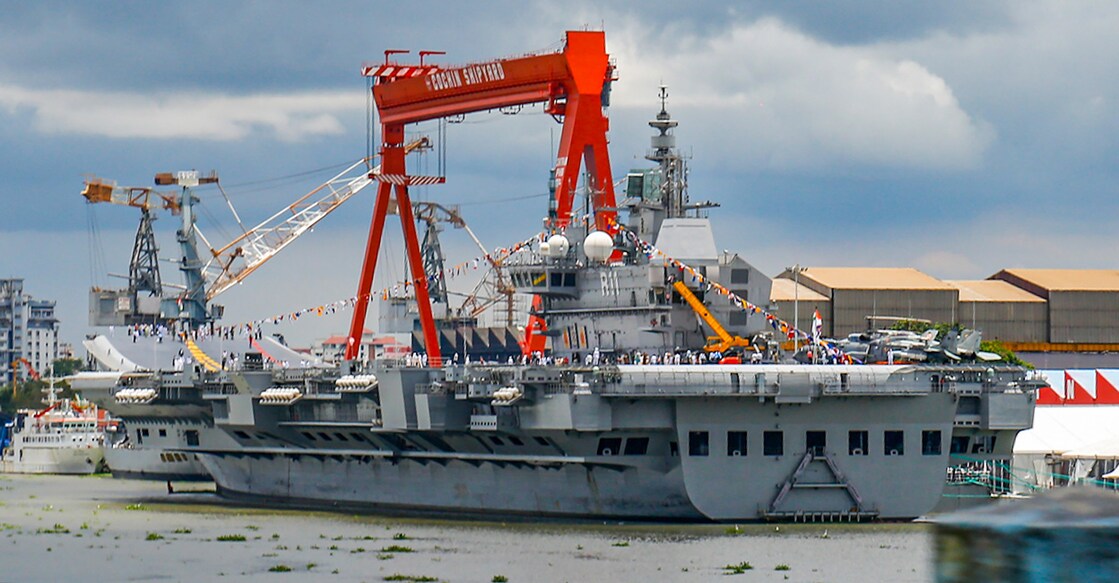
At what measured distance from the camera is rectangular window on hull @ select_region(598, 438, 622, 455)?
32.7 m

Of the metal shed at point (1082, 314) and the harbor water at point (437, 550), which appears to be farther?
the metal shed at point (1082, 314)

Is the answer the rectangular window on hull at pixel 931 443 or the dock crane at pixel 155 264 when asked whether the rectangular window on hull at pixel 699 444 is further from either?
the dock crane at pixel 155 264

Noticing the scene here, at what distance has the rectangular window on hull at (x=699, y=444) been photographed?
105 feet

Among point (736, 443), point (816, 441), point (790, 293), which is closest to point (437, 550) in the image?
point (736, 443)

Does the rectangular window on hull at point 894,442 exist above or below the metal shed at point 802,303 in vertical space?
below

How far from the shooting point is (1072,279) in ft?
277

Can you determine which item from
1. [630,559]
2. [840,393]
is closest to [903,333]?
[840,393]

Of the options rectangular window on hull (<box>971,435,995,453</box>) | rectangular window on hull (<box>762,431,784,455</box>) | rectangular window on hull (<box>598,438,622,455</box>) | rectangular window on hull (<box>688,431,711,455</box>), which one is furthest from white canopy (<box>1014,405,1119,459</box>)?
rectangular window on hull (<box>598,438,622,455</box>)

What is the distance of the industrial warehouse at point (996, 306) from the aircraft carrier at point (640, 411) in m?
38.7

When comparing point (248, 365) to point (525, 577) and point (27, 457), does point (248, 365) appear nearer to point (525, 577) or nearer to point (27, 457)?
point (525, 577)

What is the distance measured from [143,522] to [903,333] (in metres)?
17.3

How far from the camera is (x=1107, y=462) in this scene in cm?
4009

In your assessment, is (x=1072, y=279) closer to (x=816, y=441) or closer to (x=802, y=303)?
(x=802, y=303)

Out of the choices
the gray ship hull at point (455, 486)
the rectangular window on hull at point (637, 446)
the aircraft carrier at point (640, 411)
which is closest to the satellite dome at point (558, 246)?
the aircraft carrier at point (640, 411)
